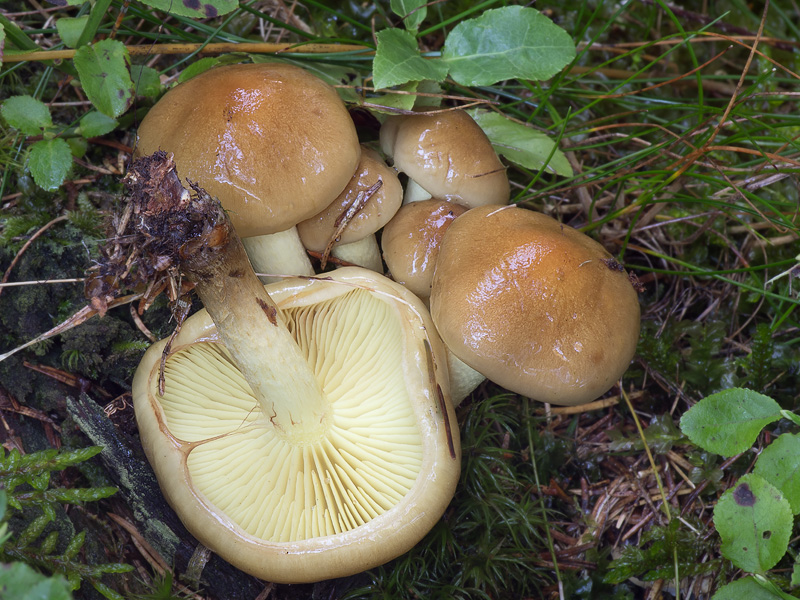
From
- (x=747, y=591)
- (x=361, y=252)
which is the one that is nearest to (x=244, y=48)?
(x=361, y=252)

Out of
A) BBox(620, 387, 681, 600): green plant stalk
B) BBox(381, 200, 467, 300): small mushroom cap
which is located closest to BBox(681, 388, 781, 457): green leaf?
BBox(620, 387, 681, 600): green plant stalk

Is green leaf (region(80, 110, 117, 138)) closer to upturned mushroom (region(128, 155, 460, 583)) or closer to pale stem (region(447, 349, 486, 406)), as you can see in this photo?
upturned mushroom (region(128, 155, 460, 583))

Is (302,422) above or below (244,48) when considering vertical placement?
below

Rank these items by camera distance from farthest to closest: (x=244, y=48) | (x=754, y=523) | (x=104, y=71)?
(x=244, y=48)
(x=104, y=71)
(x=754, y=523)

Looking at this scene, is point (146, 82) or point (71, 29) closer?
point (71, 29)

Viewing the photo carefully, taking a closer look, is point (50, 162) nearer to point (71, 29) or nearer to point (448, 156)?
point (71, 29)

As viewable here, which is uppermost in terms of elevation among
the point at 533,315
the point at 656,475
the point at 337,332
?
the point at 533,315
